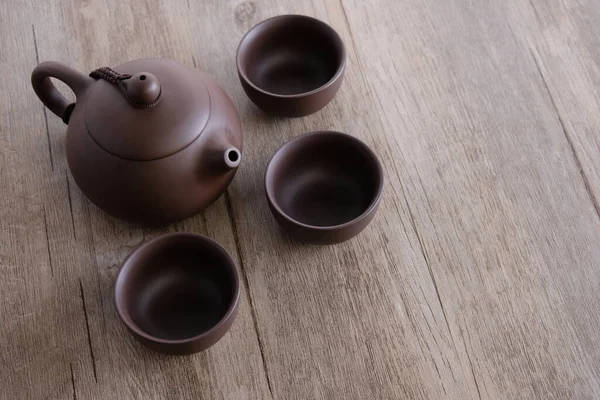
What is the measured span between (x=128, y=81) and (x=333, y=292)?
0.40m

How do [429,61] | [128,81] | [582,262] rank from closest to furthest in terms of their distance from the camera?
1. [128,81]
2. [582,262]
3. [429,61]

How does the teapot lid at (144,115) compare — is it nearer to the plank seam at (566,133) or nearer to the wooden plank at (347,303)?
the wooden plank at (347,303)

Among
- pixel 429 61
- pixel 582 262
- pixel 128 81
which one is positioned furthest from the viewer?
pixel 429 61

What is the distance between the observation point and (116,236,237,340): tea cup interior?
2.81 feet

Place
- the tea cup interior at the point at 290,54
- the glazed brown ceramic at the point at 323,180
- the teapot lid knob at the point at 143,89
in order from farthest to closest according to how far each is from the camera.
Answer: the tea cup interior at the point at 290,54 → the glazed brown ceramic at the point at 323,180 → the teapot lid knob at the point at 143,89

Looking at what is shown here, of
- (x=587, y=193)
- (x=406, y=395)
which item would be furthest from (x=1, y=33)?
(x=587, y=193)

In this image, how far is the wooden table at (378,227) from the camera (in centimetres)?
87

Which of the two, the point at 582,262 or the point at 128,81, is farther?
the point at 582,262

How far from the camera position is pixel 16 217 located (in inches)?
38.2

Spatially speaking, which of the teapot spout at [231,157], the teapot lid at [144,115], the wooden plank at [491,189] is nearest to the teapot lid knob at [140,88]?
the teapot lid at [144,115]

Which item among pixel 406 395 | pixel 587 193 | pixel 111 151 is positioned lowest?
pixel 406 395

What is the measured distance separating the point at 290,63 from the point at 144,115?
329 mm

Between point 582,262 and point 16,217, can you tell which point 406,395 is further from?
point 16,217

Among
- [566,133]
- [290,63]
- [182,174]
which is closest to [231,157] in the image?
[182,174]
